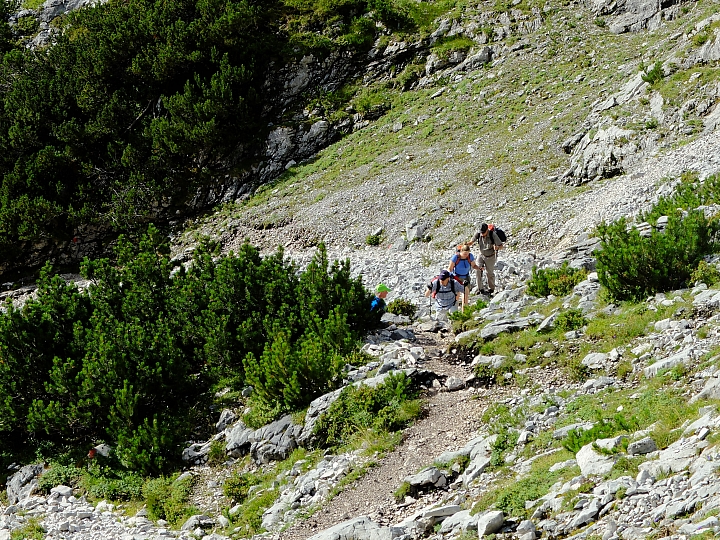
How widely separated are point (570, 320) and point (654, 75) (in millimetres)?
16830

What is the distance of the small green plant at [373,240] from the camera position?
26500mm

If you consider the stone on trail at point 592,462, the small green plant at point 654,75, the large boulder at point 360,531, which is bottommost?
the large boulder at point 360,531

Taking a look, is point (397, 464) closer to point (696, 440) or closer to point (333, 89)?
point (696, 440)

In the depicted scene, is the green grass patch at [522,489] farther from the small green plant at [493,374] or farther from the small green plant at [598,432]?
the small green plant at [493,374]

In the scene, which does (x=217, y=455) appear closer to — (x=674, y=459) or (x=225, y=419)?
(x=225, y=419)

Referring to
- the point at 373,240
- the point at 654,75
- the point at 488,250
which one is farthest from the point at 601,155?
the point at 488,250

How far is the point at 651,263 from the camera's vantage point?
12.6m

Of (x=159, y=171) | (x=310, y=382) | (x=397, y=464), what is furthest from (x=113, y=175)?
(x=397, y=464)

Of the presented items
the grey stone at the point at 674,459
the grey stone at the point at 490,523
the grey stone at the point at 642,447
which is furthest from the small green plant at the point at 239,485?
the grey stone at the point at 674,459

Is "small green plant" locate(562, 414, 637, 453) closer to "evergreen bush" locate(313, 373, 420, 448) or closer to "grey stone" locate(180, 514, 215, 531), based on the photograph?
"evergreen bush" locate(313, 373, 420, 448)

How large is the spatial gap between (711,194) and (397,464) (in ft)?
37.4

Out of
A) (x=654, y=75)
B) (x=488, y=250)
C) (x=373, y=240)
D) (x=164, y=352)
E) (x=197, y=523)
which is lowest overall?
(x=197, y=523)

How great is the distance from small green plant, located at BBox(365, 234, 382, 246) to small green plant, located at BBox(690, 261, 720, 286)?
15.0 m

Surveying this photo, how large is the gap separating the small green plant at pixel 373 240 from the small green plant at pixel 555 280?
11.2m
